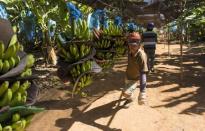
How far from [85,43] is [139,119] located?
6.19 ft

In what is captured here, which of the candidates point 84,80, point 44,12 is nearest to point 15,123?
point 84,80

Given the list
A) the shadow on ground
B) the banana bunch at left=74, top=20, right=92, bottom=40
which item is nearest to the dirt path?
the shadow on ground

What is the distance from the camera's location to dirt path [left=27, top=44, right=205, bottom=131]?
8.13 metres

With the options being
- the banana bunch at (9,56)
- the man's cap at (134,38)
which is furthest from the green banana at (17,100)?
the man's cap at (134,38)

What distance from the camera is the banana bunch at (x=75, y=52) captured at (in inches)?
327

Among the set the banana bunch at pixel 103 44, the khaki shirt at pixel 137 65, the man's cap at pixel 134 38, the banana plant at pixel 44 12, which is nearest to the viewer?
the man's cap at pixel 134 38

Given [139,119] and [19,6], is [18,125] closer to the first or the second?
[139,119]

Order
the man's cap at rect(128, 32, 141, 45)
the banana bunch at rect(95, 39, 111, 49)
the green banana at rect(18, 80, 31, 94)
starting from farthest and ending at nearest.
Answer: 1. the banana bunch at rect(95, 39, 111, 49)
2. the man's cap at rect(128, 32, 141, 45)
3. the green banana at rect(18, 80, 31, 94)

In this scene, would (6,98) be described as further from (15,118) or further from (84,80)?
(84,80)

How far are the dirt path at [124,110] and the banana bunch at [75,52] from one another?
1.23 meters

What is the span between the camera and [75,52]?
8.29 m

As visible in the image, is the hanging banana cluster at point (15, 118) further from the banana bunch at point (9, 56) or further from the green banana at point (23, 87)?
the banana bunch at point (9, 56)

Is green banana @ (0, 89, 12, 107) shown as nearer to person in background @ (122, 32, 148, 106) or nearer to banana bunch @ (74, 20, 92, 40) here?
person in background @ (122, 32, 148, 106)

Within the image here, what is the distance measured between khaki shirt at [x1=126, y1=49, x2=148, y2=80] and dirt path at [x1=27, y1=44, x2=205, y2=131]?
77 centimetres
